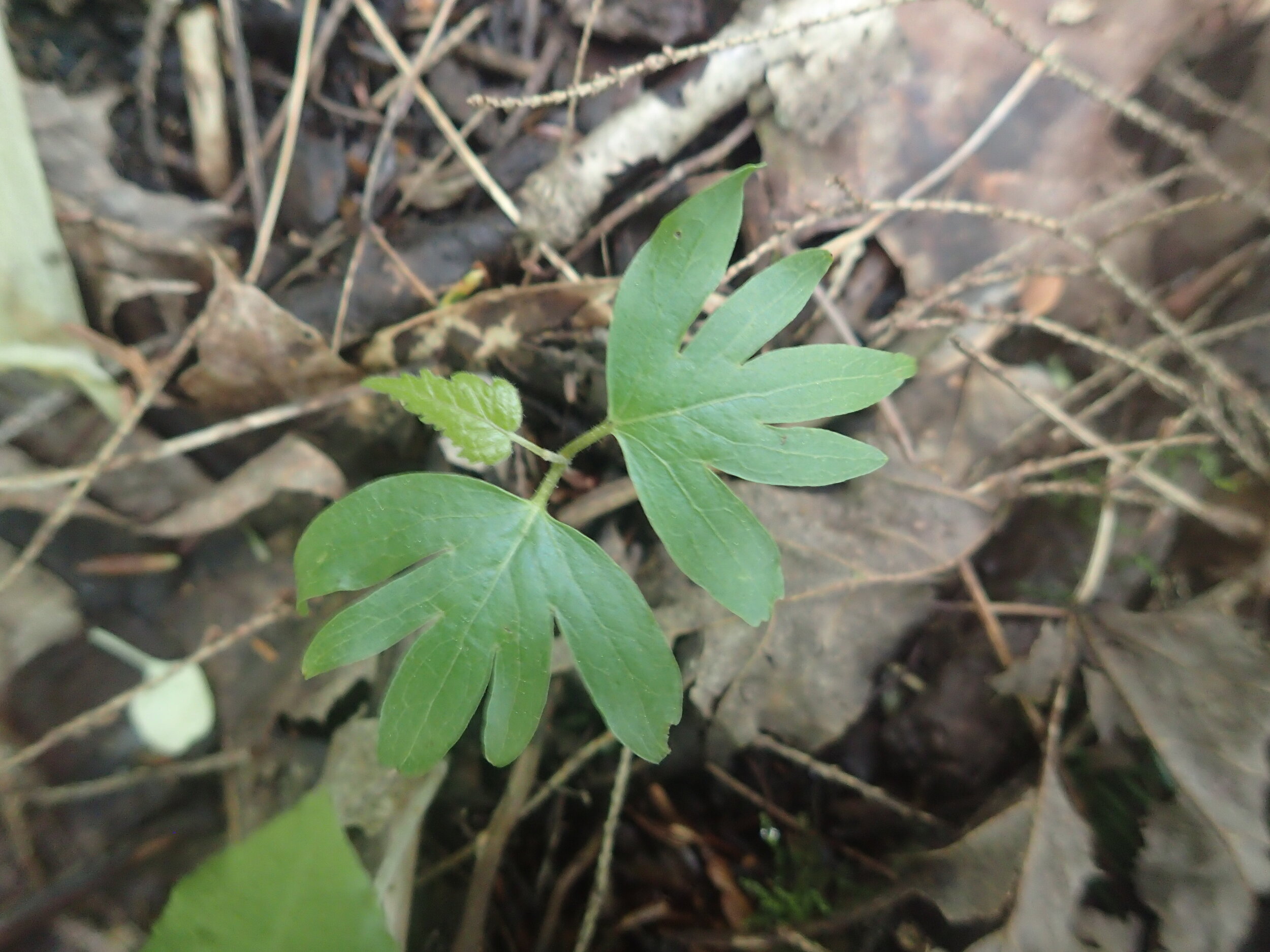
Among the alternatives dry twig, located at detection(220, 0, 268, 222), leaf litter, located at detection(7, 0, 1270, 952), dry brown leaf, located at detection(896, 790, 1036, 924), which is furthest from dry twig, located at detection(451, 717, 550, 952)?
dry twig, located at detection(220, 0, 268, 222)

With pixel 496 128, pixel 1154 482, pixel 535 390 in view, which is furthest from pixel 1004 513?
pixel 496 128

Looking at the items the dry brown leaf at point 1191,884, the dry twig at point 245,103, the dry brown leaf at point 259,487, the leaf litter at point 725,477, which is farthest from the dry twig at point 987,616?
the dry twig at point 245,103

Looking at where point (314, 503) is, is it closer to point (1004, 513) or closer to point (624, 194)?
point (624, 194)

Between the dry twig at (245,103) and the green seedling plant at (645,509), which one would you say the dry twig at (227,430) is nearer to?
the dry twig at (245,103)

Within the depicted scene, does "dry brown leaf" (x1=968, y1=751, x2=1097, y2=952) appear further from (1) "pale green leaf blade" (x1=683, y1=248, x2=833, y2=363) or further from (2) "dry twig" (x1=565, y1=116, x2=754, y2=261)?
(2) "dry twig" (x1=565, y1=116, x2=754, y2=261)

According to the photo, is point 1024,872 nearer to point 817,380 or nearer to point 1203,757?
point 1203,757
